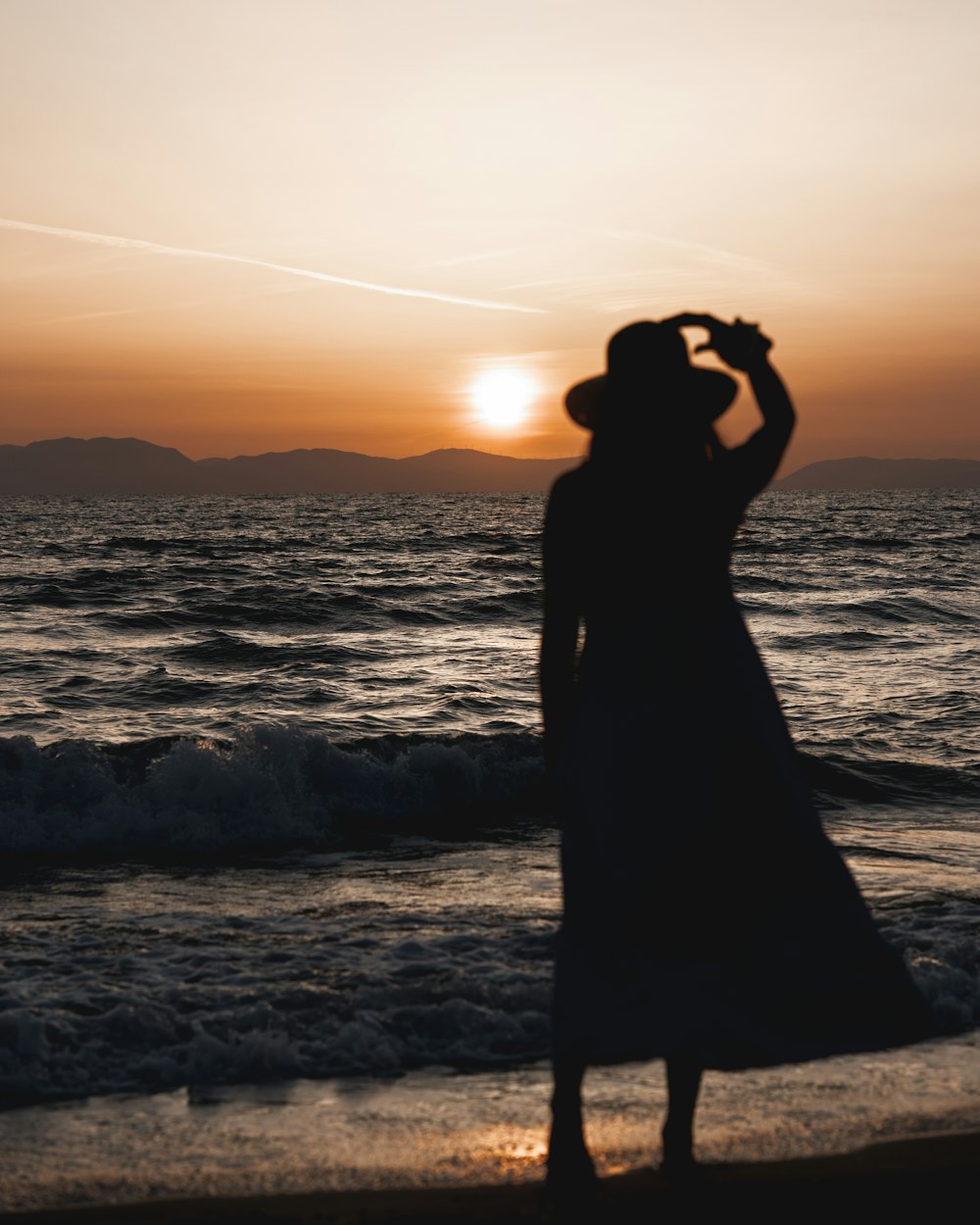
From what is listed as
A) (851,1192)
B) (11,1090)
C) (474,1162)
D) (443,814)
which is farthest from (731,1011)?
(443,814)

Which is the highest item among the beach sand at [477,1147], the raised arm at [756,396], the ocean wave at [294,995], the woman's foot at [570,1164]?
the raised arm at [756,396]

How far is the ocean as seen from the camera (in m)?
4.72

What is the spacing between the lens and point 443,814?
33.2 feet

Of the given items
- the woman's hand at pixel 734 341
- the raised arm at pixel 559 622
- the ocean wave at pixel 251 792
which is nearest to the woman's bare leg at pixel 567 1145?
the raised arm at pixel 559 622

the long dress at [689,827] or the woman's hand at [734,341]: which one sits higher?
the woman's hand at [734,341]

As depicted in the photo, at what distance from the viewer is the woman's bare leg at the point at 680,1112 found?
122 inches

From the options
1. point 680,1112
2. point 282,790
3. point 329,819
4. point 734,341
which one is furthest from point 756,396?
point 282,790

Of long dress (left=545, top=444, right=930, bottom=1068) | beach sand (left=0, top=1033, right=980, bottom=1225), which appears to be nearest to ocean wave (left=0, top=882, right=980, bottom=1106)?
beach sand (left=0, top=1033, right=980, bottom=1225)

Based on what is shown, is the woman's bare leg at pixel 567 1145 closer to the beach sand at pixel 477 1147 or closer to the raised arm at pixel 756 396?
the beach sand at pixel 477 1147

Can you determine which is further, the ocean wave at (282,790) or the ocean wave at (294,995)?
the ocean wave at (282,790)

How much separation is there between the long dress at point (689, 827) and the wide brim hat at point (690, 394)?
146 mm

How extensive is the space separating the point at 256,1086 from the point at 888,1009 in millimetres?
2471

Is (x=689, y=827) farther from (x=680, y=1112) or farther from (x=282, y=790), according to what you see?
(x=282, y=790)

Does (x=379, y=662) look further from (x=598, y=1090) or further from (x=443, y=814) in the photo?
(x=598, y=1090)
